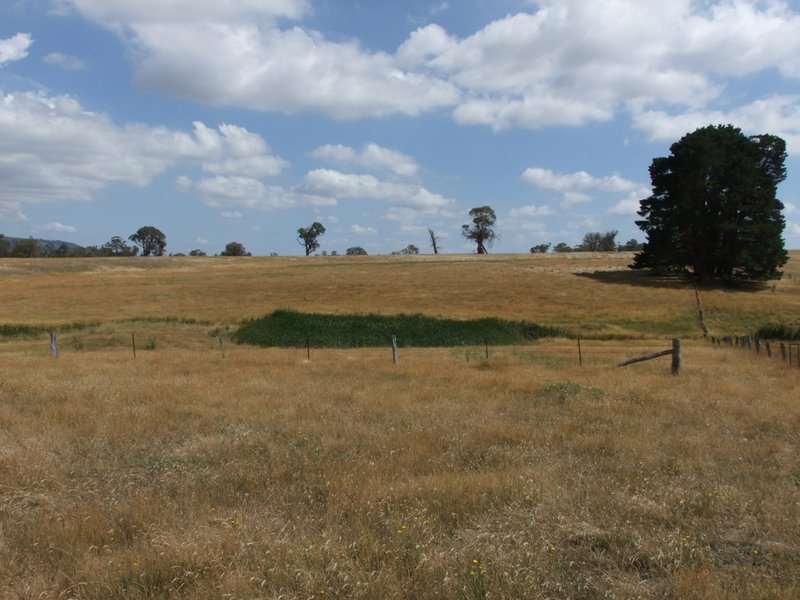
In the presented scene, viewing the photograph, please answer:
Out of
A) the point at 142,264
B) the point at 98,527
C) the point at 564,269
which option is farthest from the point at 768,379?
the point at 142,264

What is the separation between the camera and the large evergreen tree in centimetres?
6538

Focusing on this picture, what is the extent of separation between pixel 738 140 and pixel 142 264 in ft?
308

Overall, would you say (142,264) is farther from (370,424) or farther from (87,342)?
(370,424)

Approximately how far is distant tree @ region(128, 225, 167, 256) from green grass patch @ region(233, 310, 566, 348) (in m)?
160

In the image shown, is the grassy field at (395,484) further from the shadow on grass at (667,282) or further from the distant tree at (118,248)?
the distant tree at (118,248)

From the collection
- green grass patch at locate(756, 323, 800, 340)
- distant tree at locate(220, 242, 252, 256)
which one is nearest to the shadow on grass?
green grass patch at locate(756, 323, 800, 340)

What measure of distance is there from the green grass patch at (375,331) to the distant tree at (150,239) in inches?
6291

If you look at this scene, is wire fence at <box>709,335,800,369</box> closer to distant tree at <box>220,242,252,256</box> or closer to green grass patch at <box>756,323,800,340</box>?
green grass patch at <box>756,323,800,340</box>

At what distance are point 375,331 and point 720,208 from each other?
156ft

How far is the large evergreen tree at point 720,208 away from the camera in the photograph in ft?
214

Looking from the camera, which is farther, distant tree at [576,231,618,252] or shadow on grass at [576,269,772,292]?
distant tree at [576,231,618,252]

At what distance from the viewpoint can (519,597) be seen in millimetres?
4672

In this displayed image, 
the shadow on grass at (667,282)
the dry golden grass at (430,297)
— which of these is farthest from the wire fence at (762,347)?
the shadow on grass at (667,282)

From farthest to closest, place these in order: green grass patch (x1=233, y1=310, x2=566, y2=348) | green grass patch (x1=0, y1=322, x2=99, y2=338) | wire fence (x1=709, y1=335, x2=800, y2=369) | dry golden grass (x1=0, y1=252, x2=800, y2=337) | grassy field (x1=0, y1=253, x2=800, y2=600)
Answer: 1. dry golden grass (x1=0, y1=252, x2=800, y2=337)
2. green grass patch (x1=0, y1=322, x2=99, y2=338)
3. green grass patch (x1=233, y1=310, x2=566, y2=348)
4. wire fence (x1=709, y1=335, x2=800, y2=369)
5. grassy field (x1=0, y1=253, x2=800, y2=600)
